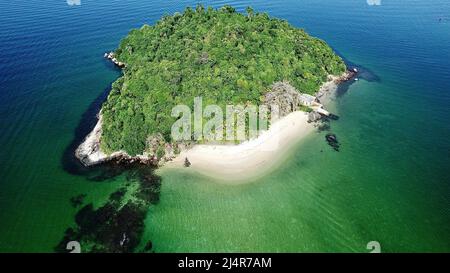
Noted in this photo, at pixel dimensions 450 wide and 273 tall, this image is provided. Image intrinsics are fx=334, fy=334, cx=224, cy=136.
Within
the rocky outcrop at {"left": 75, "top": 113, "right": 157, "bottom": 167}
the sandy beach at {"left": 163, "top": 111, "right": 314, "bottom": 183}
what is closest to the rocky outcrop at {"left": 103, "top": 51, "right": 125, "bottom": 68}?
the rocky outcrop at {"left": 75, "top": 113, "right": 157, "bottom": 167}

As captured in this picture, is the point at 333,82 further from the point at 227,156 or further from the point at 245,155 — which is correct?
the point at 227,156

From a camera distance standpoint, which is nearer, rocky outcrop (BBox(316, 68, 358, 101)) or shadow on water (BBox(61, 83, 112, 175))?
shadow on water (BBox(61, 83, 112, 175))

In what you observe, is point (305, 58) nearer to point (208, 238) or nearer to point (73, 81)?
point (208, 238)

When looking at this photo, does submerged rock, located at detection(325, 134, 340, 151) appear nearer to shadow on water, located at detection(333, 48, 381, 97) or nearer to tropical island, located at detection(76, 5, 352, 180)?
tropical island, located at detection(76, 5, 352, 180)

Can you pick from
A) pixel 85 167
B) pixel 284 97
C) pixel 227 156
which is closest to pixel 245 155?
pixel 227 156

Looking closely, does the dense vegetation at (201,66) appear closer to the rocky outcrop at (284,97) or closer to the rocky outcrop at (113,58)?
the rocky outcrop at (113,58)
